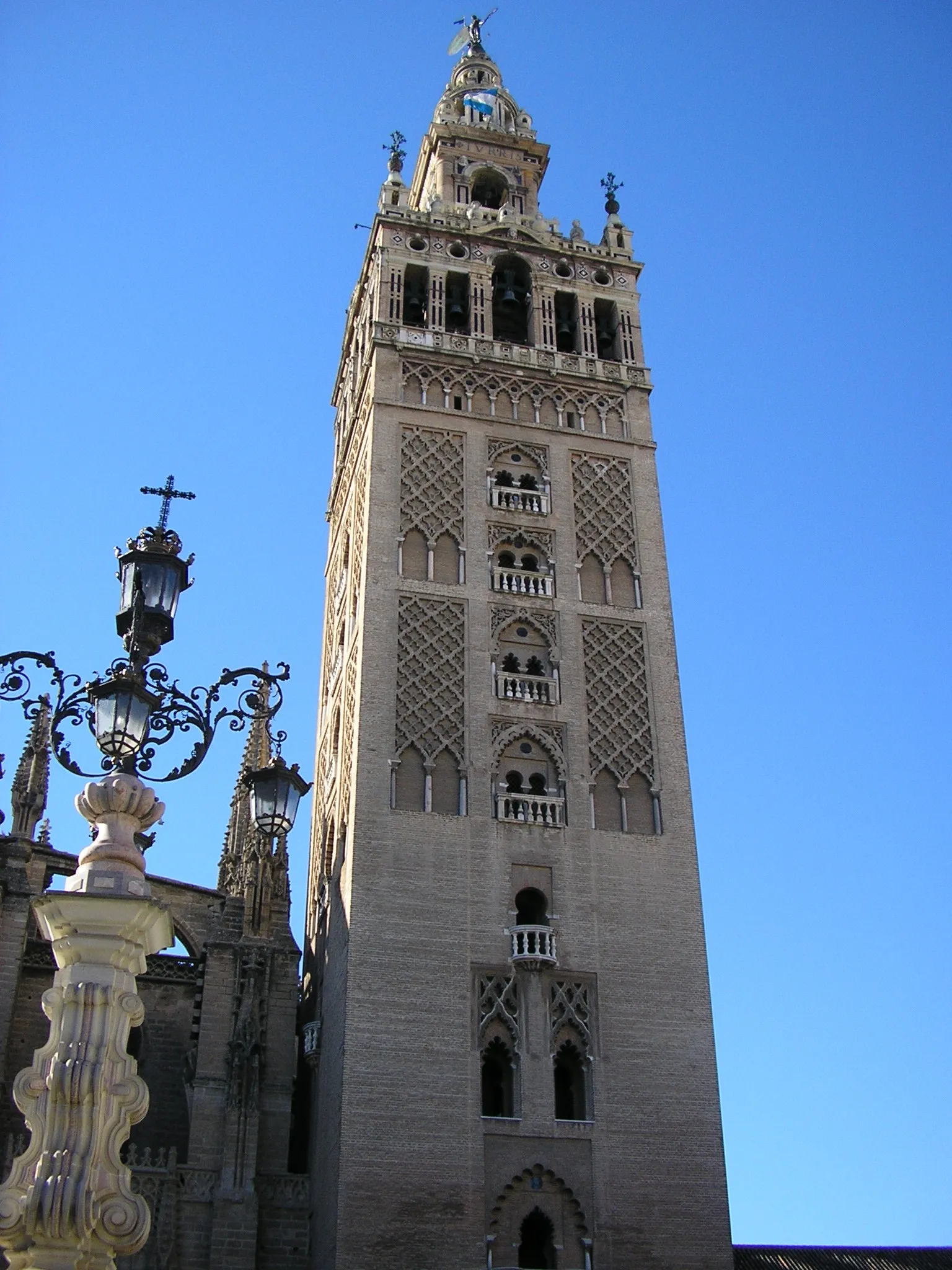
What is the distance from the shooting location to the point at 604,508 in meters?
27.6

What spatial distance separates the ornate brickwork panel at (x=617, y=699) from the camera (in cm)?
2441

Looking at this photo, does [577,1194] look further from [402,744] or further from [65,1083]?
[65,1083]

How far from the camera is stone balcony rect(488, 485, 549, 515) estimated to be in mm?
26969

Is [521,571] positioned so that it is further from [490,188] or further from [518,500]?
[490,188]

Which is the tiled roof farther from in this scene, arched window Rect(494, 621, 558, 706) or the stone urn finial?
the stone urn finial

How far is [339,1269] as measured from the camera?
61.8 feet

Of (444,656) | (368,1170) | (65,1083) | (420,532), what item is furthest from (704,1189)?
(65,1083)

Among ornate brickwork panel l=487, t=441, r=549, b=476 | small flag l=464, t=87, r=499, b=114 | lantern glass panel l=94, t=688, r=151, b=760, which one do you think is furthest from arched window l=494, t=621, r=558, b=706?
small flag l=464, t=87, r=499, b=114

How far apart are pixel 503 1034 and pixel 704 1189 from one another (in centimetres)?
354

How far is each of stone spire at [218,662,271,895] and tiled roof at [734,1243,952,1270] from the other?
32.6ft

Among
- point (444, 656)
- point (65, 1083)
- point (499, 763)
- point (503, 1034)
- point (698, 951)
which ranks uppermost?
point (444, 656)

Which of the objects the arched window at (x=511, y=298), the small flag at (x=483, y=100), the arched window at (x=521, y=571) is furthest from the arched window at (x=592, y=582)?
the small flag at (x=483, y=100)

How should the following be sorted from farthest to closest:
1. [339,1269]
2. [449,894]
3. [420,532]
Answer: [420,532], [449,894], [339,1269]

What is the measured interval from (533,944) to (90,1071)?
13.8 m
